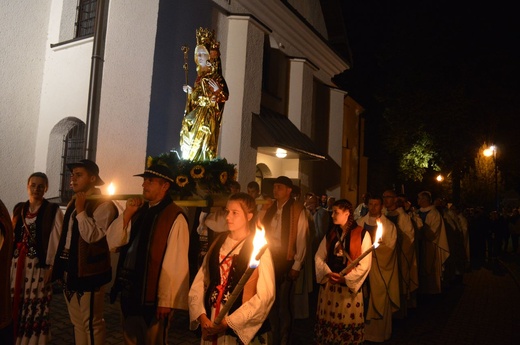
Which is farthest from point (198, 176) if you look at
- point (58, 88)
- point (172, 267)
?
point (58, 88)

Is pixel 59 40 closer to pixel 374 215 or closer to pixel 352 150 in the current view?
pixel 374 215

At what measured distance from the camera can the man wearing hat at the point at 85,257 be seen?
4102 millimetres

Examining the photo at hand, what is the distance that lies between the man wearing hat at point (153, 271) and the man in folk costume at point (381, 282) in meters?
3.16

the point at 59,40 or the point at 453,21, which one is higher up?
the point at 453,21

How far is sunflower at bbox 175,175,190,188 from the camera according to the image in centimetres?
584

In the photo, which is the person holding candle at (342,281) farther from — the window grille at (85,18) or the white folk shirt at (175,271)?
the window grille at (85,18)

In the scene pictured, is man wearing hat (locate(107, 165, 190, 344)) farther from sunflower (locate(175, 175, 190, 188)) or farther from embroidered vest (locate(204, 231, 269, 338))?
sunflower (locate(175, 175, 190, 188))

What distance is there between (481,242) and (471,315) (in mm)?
10532

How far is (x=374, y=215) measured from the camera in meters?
6.19

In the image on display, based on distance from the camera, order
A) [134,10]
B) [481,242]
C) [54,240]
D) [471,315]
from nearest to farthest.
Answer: [54,240], [471,315], [134,10], [481,242]

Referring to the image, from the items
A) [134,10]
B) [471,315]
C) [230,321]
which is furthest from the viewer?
[134,10]

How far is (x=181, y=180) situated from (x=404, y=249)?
4003 mm

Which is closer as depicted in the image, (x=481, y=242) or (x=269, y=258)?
(x=269, y=258)

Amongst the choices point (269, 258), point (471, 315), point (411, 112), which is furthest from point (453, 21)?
point (269, 258)
